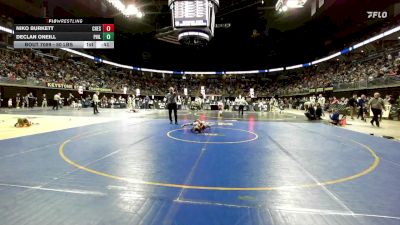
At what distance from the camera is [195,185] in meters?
3.92

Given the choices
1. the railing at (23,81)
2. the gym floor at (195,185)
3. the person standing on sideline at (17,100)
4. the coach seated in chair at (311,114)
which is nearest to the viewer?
the gym floor at (195,185)

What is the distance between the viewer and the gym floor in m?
2.91

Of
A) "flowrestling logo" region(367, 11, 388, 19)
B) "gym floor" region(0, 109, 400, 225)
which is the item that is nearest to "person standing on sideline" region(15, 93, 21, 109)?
"gym floor" region(0, 109, 400, 225)

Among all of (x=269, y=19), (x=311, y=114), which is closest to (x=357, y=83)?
(x=269, y=19)

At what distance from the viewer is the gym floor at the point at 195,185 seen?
9.53 feet

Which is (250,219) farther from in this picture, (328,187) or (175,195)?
(328,187)

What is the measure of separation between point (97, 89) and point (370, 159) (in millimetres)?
44236

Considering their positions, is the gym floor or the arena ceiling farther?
the arena ceiling
